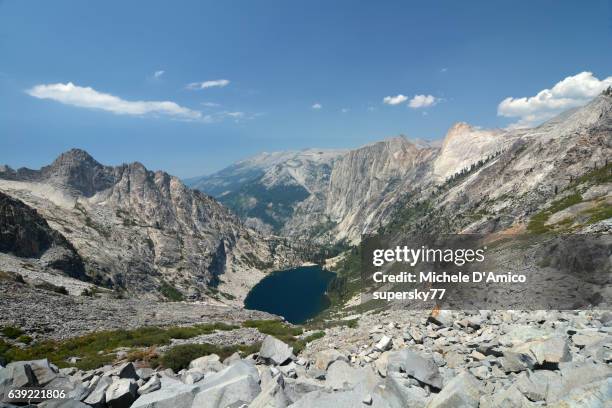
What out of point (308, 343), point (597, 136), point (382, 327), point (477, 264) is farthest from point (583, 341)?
point (597, 136)

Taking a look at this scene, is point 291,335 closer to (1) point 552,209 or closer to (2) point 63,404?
(2) point 63,404

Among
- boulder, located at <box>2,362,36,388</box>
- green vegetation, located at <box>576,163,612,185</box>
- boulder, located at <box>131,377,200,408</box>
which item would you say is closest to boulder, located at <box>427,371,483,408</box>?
boulder, located at <box>131,377,200,408</box>

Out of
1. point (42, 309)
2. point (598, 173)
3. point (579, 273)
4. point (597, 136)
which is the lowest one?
point (42, 309)

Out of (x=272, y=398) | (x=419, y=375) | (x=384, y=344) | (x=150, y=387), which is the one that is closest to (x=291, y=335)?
(x=384, y=344)

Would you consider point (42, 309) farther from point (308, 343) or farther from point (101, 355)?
point (308, 343)

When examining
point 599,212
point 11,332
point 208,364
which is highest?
point 599,212

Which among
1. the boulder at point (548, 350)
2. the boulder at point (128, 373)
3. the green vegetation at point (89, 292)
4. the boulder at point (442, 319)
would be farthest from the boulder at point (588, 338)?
the green vegetation at point (89, 292)
